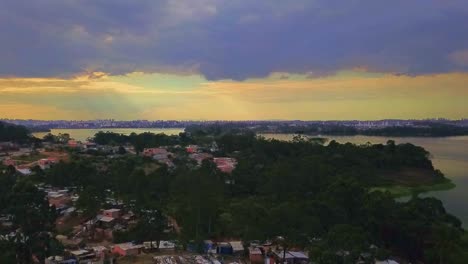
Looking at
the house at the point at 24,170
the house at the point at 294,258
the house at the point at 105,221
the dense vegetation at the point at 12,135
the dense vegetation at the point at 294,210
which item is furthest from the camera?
the dense vegetation at the point at 12,135

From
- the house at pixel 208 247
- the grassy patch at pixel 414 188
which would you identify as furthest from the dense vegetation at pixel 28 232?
the grassy patch at pixel 414 188

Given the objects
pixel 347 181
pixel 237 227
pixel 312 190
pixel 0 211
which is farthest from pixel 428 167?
pixel 0 211

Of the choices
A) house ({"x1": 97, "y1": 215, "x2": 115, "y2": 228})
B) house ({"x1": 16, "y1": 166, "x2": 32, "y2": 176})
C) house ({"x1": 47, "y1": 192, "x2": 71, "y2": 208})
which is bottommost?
house ({"x1": 97, "y1": 215, "x2": 115, "y2": 228})

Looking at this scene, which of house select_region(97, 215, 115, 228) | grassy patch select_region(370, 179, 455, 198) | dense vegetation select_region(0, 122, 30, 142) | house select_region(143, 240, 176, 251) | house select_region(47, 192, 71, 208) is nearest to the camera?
house select_region(143, 240, 176, 251)

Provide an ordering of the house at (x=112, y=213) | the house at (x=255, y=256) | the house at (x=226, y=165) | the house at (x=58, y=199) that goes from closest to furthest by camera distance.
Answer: the house at (x=255, y=256)
the house at (x=112, y=213)
the house at (x=58, y=199)
the house at (x=226, y=165)

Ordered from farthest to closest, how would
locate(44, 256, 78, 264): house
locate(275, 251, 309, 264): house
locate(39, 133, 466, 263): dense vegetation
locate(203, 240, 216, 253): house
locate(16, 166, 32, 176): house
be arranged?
1. locate(16, 166, 32, 176): house
2. locate(203, 240, 216, 253): house
3. locate(275, 251, 309, 264): house
4. locate(39, 133, 466, 263): dense vegetation
5. locate(44, 256, 78, 264): house

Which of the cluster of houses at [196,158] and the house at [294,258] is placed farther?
the cluster of houses at [196,158]

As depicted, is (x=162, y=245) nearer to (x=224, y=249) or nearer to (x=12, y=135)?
(x=224, y=249)

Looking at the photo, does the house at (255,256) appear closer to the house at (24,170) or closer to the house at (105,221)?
the house at (105,221)

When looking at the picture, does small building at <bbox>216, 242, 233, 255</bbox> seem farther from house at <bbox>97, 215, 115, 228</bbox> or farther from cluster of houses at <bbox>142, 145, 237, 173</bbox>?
cluster of houses at <bbox>142, 145, 237, 173</bbox>

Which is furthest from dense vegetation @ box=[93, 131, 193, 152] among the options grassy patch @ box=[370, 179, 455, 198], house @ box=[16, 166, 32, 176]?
grassy patch @ box=[370, 179, 455, 198]
